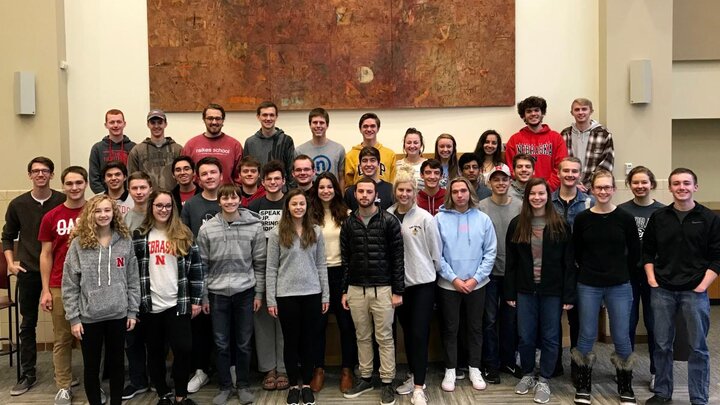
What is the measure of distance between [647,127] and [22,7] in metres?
6.42

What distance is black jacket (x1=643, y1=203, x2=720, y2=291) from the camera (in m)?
3.56

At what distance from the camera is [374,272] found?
3826mm

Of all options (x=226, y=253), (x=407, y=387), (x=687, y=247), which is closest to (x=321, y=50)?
(x=226, y=253)

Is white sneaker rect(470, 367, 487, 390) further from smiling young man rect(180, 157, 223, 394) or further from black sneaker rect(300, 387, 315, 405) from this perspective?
smiling young man rect(180, 157, 223, 394)

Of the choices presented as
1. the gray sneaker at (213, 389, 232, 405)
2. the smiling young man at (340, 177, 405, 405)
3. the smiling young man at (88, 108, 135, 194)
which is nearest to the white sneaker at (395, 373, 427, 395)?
the smiling young man at (340, 177, 405, 405)

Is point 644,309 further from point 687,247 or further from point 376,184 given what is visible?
point 376,184

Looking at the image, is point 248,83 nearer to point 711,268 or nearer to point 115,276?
point 115,276

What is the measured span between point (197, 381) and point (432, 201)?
A: 2.25 meters

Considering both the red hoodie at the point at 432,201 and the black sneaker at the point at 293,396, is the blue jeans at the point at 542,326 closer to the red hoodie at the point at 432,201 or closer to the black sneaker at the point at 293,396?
the red hoodie at the point at 432,201

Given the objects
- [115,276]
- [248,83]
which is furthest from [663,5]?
[115,276]

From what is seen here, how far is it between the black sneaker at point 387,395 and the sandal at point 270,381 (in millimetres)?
828

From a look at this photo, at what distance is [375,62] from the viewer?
5.86 m

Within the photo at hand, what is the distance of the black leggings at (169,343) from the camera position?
366cm

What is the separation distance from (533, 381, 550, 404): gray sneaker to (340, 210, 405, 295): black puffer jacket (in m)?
1.21
